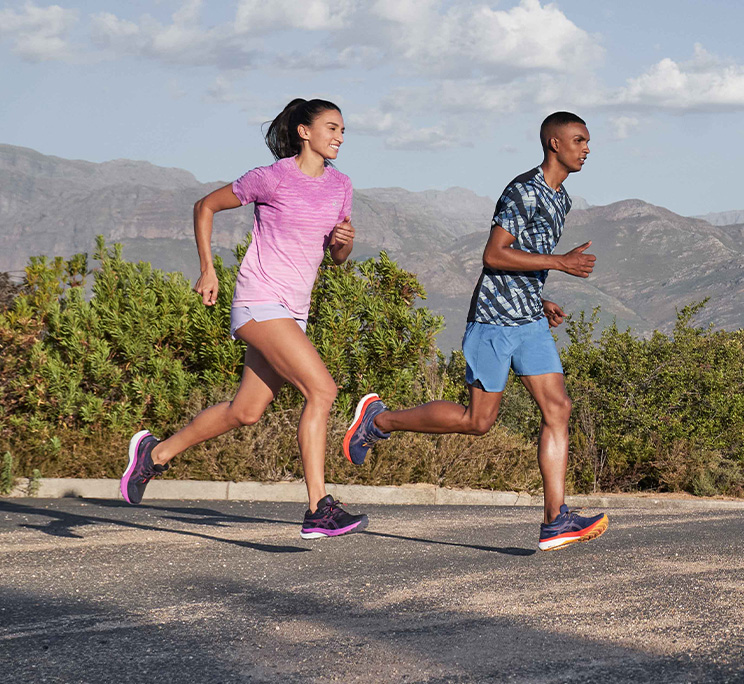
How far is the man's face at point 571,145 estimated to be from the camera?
558 centimetres

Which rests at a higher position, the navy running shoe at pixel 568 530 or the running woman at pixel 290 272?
the running woman at pixel 290 272

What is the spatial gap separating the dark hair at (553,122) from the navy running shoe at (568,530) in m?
1.96

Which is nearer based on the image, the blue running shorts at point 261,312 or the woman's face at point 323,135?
the blue running shorts at point 261,312

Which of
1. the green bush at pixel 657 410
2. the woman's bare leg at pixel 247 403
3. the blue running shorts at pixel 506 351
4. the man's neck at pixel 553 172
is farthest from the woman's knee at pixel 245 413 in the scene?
the green bush at pixel 657 410

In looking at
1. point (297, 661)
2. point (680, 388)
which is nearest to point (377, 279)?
point (680, 388)

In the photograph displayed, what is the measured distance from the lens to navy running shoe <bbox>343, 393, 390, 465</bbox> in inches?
249

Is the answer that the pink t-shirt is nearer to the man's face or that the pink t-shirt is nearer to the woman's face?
the woman's face

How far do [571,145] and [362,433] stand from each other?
208 centimetres

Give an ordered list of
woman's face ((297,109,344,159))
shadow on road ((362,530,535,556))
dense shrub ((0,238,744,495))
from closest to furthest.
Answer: woman's face ((297,109,344,159)) → shadow on road ((362,530,535,556)) → dense shrub ((0,238,744,495))

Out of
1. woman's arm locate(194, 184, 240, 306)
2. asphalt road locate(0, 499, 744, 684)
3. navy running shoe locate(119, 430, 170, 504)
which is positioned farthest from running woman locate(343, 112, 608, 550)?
navy running shoe locate(119, 430, 170, 504)

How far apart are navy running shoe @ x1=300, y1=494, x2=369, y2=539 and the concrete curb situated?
3.75 m

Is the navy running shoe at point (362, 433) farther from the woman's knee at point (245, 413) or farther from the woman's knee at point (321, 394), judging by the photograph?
the woman's knee at point (321, 394)

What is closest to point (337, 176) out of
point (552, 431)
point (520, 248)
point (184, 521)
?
point (520, 248)

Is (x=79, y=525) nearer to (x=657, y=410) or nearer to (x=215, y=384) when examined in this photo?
(x=215, y=384)
